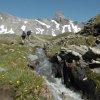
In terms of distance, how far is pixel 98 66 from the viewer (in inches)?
1033

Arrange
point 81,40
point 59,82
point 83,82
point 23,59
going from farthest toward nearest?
point 81,40 → point 23,59 → point 59,82 → point 83,82

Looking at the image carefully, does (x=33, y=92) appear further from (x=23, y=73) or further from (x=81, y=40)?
(x=81, y=40)

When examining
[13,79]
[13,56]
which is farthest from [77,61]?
[13,56]

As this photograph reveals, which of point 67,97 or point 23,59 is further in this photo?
point 23,59

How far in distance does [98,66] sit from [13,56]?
1448 cm

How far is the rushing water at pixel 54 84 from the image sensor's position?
24.1 meters

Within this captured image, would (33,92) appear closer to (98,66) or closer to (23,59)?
(98,66)

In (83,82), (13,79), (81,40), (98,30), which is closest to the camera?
(13,79)

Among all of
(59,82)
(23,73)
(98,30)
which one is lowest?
(59,82)

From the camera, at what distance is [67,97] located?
2394cm

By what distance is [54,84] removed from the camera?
94.9 ft

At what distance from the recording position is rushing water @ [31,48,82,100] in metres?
24.1

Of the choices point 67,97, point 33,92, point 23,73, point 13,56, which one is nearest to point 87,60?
point 67,97

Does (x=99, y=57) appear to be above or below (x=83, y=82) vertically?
above
